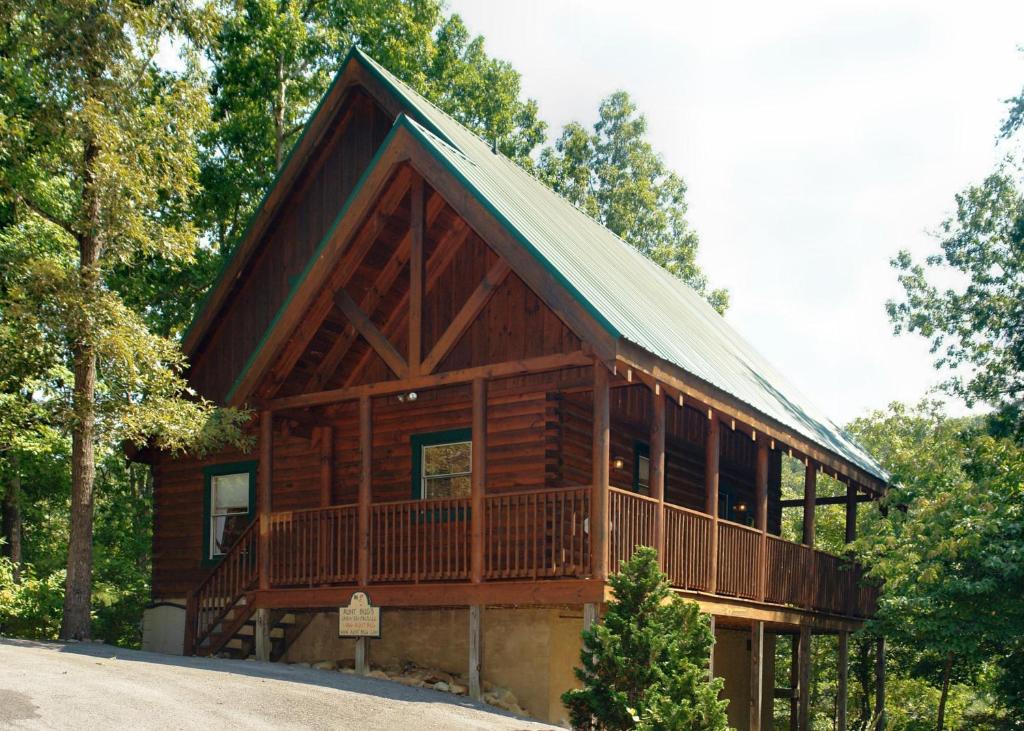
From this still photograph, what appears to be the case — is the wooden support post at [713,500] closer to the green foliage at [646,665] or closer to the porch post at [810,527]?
the green foliage at [646,665]

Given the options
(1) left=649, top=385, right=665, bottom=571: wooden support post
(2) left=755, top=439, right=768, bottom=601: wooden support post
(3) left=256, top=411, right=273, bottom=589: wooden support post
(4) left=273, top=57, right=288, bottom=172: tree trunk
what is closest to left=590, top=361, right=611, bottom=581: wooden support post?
(1) left=649, top=385, right=665, bottom=571: wooden support post

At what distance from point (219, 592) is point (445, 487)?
170 inches

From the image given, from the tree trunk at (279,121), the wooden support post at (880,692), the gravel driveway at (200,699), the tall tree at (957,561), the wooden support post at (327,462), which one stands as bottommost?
the wooden support post at (880,692)

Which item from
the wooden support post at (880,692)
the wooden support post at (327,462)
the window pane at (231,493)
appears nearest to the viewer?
the wooden support post at (327,462)

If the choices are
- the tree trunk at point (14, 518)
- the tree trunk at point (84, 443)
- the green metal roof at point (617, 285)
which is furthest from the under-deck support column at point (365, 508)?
the tree trunk at point (14, 518)

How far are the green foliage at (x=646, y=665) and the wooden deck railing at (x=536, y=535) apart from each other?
6.12 feet

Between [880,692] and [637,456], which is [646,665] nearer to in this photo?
[637,456]

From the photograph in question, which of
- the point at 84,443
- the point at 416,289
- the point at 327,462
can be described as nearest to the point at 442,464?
the point at 327,462

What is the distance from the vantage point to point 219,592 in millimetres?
20719

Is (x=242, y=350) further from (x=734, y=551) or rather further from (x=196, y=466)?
(x=734, y=551)

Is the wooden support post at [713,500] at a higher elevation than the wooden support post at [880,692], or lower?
higher

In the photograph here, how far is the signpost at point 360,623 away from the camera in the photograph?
17.7 m

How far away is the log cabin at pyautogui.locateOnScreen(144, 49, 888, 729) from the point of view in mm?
16906

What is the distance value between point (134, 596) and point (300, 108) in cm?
1529
